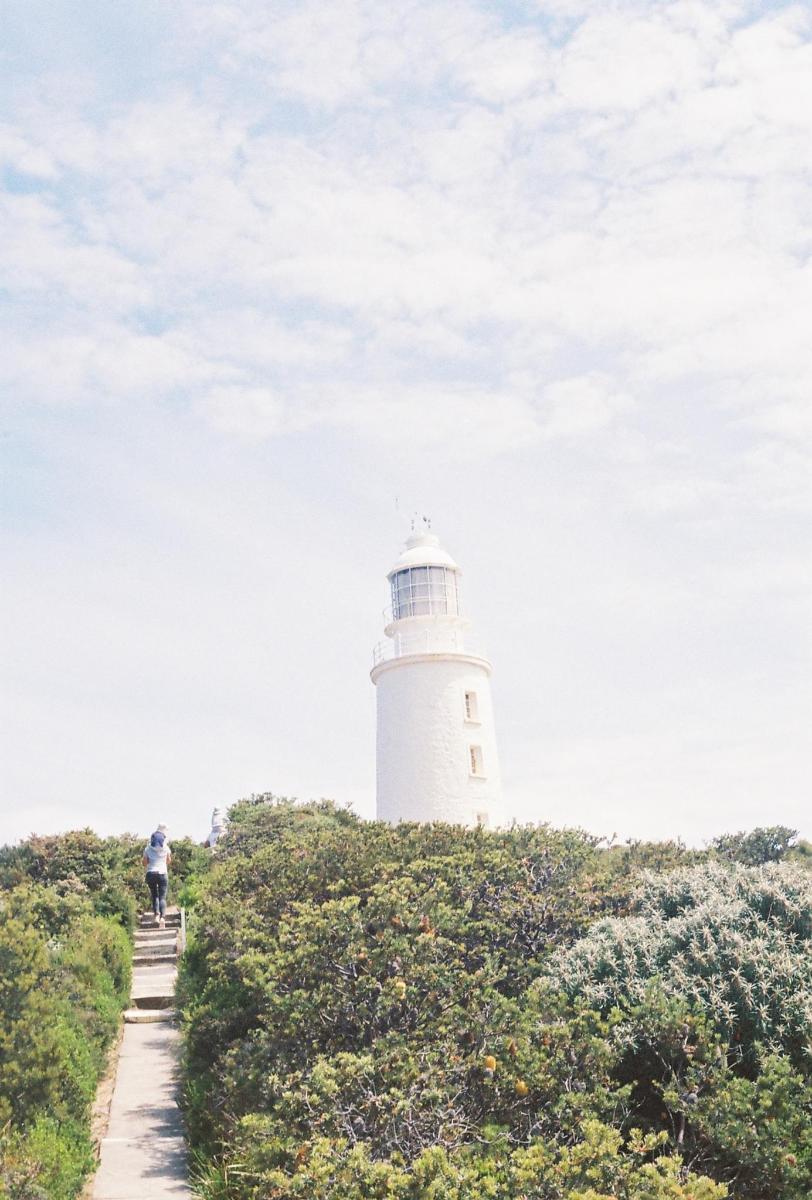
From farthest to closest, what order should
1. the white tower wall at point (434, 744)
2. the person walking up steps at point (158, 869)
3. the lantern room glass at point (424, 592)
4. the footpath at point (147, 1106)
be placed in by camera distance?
the lantern room glass at point (424, 592), the white tower wall at point (434, 744), the person walking up steps at point (158, 869), the footpath at point (147, 1106)

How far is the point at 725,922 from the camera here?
782cm

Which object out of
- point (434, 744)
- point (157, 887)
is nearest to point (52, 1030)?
point (157, 887)

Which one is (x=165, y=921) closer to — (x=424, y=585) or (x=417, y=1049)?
(x=424, y=585)

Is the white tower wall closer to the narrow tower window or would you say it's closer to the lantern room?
the narrow tower window

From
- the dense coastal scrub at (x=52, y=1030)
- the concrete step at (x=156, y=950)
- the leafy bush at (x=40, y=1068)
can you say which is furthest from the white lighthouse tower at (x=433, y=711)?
the leafy bush at (x=40, y=1068)

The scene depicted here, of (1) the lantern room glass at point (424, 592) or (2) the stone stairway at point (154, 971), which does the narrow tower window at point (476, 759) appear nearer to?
(1) the lantern room glass at point (424, 592)

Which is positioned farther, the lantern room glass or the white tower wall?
the lantern room glass

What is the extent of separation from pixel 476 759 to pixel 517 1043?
18.5 m

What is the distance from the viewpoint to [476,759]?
83.1 feet

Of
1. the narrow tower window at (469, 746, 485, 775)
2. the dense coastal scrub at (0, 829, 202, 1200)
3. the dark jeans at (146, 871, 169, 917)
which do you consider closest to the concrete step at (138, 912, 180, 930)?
the dark jeans at (146, 871, 169, 917)

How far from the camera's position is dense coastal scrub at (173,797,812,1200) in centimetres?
611

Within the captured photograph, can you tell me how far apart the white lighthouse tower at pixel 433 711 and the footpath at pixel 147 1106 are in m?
9.33

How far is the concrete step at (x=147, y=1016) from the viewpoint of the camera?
13742 millimetres

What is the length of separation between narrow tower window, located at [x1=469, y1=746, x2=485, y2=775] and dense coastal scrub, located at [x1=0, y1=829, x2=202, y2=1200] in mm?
11257
